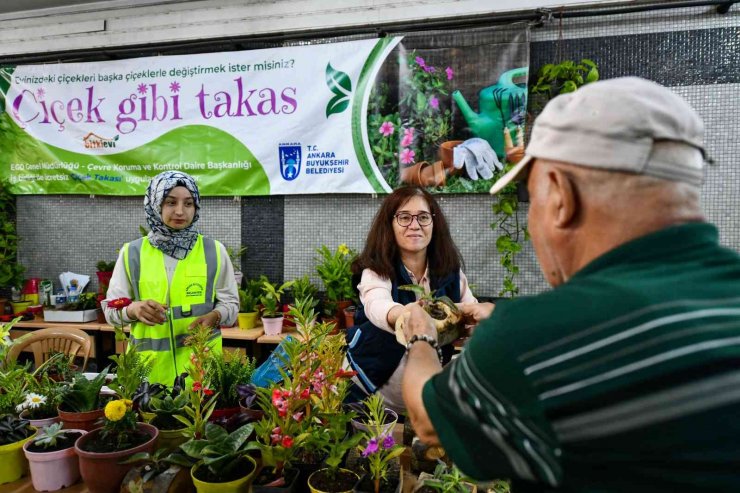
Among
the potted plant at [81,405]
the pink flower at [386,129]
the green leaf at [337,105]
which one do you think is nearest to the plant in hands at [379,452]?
the potted plant at [81,405]

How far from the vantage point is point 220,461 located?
4.07 feet

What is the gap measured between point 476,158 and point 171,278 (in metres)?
2.17

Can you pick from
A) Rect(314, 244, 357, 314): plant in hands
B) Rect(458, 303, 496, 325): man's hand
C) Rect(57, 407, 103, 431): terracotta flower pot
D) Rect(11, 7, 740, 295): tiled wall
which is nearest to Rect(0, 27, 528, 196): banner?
Rect(11, 7, 740, 295): tiled wall

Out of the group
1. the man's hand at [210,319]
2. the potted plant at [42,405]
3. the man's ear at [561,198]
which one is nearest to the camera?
the man's ear at [561,198]

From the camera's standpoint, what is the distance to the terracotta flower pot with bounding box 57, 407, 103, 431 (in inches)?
59.2

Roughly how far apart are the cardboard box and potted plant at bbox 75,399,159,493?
9.03ft

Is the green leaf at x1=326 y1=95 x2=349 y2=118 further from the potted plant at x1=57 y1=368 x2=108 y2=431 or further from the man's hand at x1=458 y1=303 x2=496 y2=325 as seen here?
the potted plant at x1=57 y1=368 x2=108 y2=431

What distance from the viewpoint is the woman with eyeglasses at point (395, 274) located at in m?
2.05

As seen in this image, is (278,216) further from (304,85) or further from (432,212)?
(432,212)

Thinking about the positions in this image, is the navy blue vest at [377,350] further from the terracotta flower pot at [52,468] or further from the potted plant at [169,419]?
the terracotta flower pot at [52,468]

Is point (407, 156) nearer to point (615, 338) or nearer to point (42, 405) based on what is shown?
point (42, 405)

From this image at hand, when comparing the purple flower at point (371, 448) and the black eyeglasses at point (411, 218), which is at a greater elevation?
the black eyeglasses at point (411, 218)

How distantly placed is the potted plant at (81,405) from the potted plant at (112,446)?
0.13 m

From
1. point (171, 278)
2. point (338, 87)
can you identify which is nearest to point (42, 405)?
point (171, 278)
